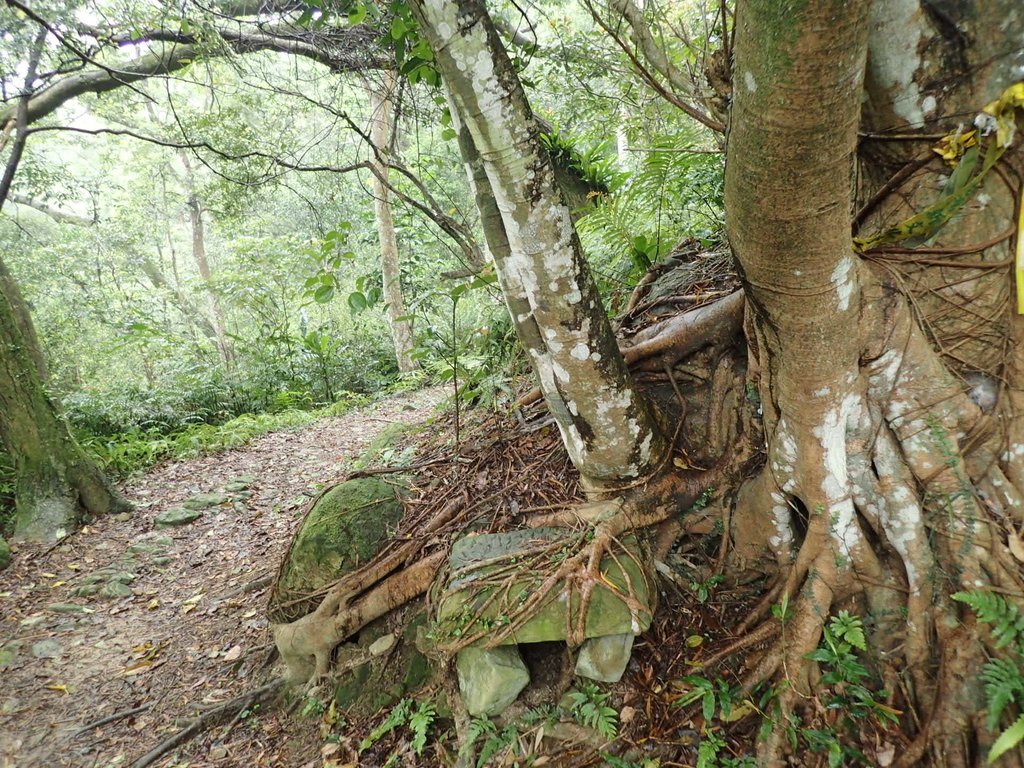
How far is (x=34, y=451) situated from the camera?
21.1 ft

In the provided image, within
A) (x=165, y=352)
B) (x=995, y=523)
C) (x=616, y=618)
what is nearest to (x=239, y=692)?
(x=616, y=618)

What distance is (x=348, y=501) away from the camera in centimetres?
415

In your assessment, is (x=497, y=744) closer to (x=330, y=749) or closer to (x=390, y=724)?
(x=390, y=724)

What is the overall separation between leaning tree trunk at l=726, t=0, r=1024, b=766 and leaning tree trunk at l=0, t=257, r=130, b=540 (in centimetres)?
765

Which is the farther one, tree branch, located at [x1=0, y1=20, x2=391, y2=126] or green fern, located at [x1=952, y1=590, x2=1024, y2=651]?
tree branch, located at [x1=0, y1=20, x2=391, y2=126]

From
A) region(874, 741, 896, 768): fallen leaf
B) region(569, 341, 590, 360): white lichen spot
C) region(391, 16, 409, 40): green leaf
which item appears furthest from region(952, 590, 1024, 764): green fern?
region(391, 16, 409, 40): green leaf

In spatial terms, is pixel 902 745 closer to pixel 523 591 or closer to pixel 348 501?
pixel 523 591

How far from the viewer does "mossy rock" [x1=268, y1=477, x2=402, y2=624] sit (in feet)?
12.8

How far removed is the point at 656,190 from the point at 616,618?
3.61 meters

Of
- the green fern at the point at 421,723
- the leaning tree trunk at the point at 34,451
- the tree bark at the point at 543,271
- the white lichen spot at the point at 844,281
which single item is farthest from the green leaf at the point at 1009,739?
the leaning tree trunk at the point at 34,451

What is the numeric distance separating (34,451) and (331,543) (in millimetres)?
5022

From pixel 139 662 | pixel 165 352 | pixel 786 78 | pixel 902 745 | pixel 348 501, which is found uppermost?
pixel 165 352

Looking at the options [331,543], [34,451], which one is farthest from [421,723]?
[34,451]

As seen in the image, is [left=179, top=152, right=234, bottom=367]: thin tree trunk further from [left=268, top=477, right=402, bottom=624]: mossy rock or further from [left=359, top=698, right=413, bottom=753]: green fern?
[left=359, top=698, right=413, bottom=753]: green fern
